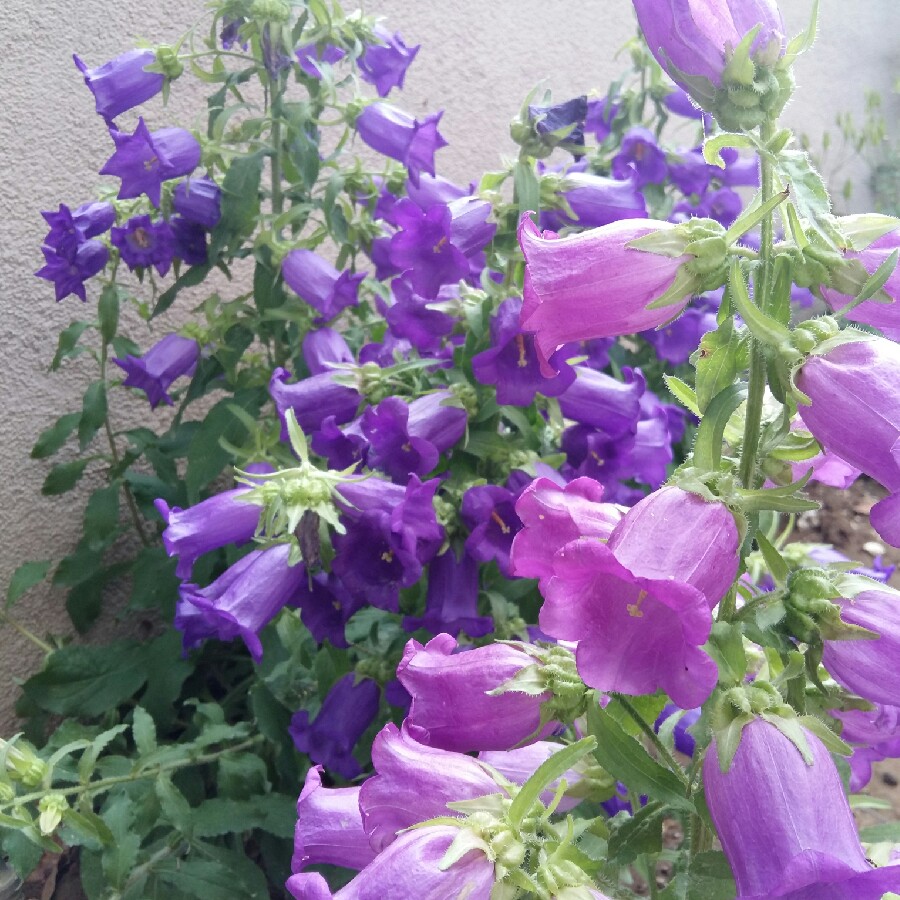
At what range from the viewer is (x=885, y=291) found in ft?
2.43

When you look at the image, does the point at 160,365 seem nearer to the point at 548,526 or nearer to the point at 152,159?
the point at 152,159

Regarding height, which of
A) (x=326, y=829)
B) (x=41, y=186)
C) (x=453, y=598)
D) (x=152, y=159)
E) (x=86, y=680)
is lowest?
(x=86, y=680)

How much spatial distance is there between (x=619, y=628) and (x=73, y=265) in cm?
144

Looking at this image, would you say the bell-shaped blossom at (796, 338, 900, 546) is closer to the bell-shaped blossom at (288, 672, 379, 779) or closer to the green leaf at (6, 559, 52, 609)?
the bell-shaped blossom at (288, 672, 379, 779)

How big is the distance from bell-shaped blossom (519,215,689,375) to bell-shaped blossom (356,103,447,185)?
92cm

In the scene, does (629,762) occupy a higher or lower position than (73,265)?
lower

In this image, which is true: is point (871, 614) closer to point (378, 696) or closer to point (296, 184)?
point (378, 696)

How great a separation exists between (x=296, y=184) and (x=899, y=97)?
4888mm

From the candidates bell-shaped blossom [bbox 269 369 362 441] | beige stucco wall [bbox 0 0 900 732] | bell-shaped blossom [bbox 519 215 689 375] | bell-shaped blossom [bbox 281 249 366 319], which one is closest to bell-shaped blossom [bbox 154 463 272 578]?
bell-shaped blossom [bbox 269 369 362 441]

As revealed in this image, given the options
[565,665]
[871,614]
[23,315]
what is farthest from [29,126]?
[871,614]

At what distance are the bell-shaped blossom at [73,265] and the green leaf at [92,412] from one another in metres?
0.25

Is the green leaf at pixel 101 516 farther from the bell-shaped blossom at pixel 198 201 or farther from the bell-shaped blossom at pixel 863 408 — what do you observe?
the bell-shaped blossom at pixel 863 408

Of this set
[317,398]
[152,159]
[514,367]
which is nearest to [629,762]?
[514,367]

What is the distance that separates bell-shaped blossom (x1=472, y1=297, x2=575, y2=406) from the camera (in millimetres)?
1302
